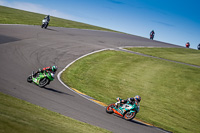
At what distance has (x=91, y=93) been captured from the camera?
1608 centimetres

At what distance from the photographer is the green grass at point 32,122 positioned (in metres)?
5.44

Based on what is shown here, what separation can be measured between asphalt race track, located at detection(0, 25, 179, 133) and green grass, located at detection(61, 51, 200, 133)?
1.84 metres

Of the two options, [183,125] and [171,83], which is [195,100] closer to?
[171,83]

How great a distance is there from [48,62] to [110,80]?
5314 millimetres

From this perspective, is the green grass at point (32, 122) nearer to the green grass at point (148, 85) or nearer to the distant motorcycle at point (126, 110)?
the distant motorcycle at point (126, 110)

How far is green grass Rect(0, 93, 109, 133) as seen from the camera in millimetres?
5436

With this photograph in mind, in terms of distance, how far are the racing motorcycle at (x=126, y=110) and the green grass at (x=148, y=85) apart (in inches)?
69.0

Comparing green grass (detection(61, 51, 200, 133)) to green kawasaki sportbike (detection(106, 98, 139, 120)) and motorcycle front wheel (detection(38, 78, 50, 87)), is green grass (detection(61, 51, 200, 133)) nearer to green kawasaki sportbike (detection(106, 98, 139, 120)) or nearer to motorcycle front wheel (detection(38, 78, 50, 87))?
green kawasaki sportbike (detection(106, 98, 139, 120))

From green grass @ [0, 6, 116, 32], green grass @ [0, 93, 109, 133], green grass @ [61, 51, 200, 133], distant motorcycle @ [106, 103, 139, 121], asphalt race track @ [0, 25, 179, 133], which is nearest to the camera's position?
green grass @ [0, 93, 109, 133]

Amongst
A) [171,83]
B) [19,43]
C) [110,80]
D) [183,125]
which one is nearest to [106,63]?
[110,80]

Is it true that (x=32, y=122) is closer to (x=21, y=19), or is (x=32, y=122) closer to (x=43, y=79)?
(x=43, y=79)

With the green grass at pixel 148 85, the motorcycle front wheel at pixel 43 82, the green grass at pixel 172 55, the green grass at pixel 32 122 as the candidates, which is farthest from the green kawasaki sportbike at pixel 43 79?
the green grass at pixel 172 55

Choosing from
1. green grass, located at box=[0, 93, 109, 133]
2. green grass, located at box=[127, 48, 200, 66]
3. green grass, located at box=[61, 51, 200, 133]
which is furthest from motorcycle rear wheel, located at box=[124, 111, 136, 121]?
green grass, located at box=[127, 48, 200, 66]

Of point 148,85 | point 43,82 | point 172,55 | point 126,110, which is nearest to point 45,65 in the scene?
point 43,82
